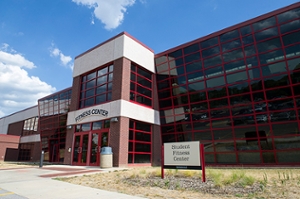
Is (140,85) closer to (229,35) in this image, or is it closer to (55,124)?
(229,35)

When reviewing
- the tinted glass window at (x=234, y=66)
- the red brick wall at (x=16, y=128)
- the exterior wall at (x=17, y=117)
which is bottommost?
the red brick wall at (x=16, y=128)

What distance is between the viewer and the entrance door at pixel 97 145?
56.4 ft

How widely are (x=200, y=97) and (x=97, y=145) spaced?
367 inches

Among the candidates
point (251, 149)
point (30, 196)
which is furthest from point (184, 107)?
point (30, 196)

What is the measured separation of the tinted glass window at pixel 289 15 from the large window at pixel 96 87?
13.6 meters

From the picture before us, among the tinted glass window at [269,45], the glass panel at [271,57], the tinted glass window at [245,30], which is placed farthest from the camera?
the tinted glass window at [245,30]

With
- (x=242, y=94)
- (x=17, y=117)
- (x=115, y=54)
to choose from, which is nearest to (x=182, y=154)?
(x=242, y=94)

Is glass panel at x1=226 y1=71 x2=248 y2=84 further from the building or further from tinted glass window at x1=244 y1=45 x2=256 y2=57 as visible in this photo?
tinted glass window at x1=244 y1=45 x2=256 y2=57

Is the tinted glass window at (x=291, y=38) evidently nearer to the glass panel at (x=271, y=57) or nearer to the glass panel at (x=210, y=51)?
the glass panel at (x=271, y=57)

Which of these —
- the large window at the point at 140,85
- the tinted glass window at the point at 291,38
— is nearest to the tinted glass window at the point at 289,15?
the tinted glass window at the point at 291,38

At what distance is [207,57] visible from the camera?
18656mm

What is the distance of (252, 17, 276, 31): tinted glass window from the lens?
1622cm

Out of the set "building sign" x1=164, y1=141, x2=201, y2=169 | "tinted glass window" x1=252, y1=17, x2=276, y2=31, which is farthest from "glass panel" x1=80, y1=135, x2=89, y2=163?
"tinted glass window" x1=252, y1=17, x2=276, y2=31

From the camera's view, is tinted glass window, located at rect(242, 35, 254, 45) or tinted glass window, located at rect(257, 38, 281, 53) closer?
tinted glass window, located at rect(257, 38, 281, 53)
